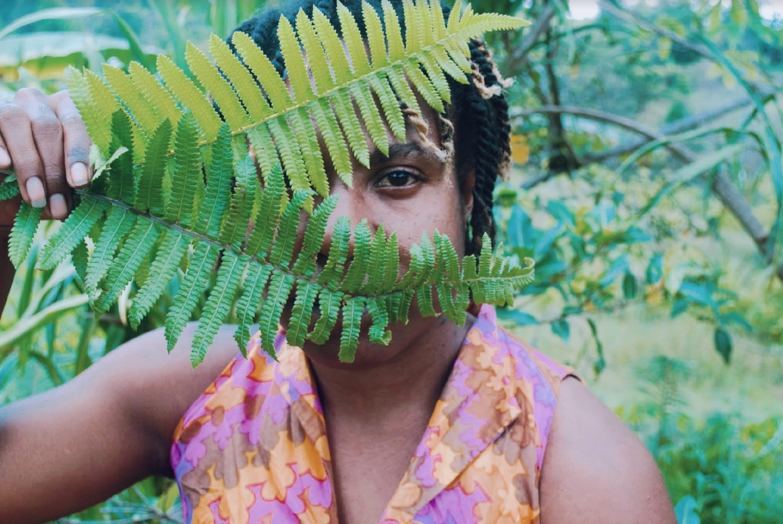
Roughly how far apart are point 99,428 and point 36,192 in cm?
59

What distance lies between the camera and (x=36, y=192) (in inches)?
23.9

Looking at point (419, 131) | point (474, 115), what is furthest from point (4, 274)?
Result: point (474, 115)

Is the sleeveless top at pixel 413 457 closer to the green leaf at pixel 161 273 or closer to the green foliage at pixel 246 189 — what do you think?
the green foliage at pixel 246 189

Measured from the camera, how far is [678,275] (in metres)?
1.60

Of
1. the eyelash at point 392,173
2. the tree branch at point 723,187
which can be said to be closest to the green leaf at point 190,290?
the eyelash at point 392,173

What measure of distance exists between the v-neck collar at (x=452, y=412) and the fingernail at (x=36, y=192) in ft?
1.86

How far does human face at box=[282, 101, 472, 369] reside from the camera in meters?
0.83

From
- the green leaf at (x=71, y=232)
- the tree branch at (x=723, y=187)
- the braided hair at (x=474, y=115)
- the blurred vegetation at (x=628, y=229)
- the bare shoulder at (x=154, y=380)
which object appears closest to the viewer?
the green leaf at (x=71, y=232)

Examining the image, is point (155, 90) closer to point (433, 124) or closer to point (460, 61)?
point (460, 61)

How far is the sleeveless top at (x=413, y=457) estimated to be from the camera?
3.11 feet

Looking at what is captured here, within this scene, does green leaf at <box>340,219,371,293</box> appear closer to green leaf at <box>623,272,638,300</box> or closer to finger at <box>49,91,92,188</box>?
finger at <box>49,91,92,188</box>

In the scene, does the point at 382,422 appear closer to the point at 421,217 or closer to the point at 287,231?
the point at 421,217

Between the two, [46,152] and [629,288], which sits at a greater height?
[46,152]

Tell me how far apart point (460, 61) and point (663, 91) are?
407 centimetres
